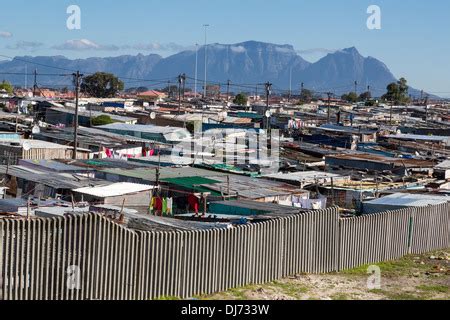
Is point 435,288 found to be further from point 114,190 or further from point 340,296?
point 114,190

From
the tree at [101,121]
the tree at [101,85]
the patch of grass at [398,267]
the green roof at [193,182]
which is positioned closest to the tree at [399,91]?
the tree at [101,85]

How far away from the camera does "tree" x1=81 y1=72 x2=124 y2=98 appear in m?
93.4

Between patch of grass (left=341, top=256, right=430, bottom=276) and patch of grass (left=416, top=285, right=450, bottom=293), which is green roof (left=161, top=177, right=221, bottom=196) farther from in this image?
patch of grass (left=416, top=285, right=450, bottom=293)

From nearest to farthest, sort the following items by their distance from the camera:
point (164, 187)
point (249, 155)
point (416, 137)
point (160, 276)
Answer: point (160, 276)
point (164, 187)
point (249, 155)
point (416, 137)

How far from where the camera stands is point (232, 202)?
19625 millimetres

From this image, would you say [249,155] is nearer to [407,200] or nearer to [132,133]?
[132,133]

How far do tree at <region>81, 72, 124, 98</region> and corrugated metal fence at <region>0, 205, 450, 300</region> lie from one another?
80.8 metres

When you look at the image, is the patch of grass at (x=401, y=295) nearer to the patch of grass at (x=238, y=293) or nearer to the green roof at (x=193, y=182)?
the patch of grass at (x=238, y=293)

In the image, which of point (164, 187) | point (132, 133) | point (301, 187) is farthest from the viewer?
point (132, 133)

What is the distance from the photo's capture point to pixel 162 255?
1133cm

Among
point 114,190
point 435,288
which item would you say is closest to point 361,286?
point 435,288
